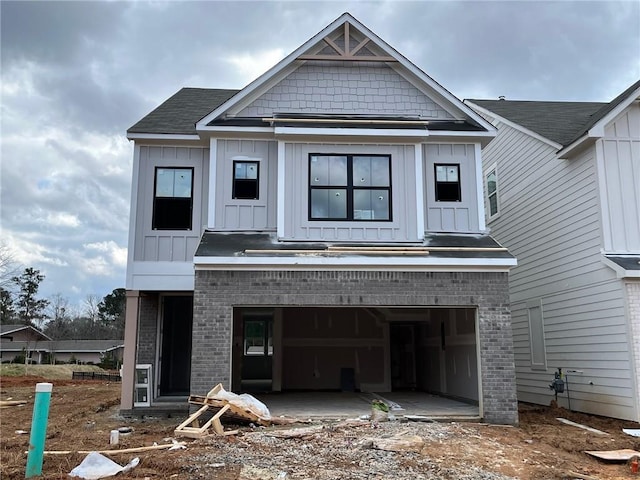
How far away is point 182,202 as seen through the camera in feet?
42.3

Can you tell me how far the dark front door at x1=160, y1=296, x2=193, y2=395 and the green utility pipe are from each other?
7543 mm

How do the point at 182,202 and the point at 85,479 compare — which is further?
the point at 182,202

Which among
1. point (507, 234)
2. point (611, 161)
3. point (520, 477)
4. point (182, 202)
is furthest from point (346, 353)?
point (520, 477)

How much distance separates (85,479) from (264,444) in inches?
104

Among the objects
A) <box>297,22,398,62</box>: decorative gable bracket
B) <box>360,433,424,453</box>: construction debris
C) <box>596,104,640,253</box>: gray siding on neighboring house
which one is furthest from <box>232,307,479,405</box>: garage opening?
<box>360,433,424,453</box>: construction debris

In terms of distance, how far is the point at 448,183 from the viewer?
12703 mm

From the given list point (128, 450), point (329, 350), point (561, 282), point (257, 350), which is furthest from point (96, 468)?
point (561, 282)

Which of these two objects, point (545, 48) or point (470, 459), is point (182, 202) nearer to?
point (470, 459)

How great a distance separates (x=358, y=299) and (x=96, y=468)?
18.6 ft

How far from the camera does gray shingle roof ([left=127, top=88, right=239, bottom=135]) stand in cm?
1288

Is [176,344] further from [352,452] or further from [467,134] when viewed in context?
[467,134]

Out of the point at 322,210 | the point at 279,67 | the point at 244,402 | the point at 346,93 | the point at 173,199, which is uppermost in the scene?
the point at 279,67

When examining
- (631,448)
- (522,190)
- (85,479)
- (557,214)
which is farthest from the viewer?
(522,190)

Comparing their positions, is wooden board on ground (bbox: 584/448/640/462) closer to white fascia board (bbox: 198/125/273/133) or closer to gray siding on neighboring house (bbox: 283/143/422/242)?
gray siding on neighboring house (bbox: 283/143/422/242)
